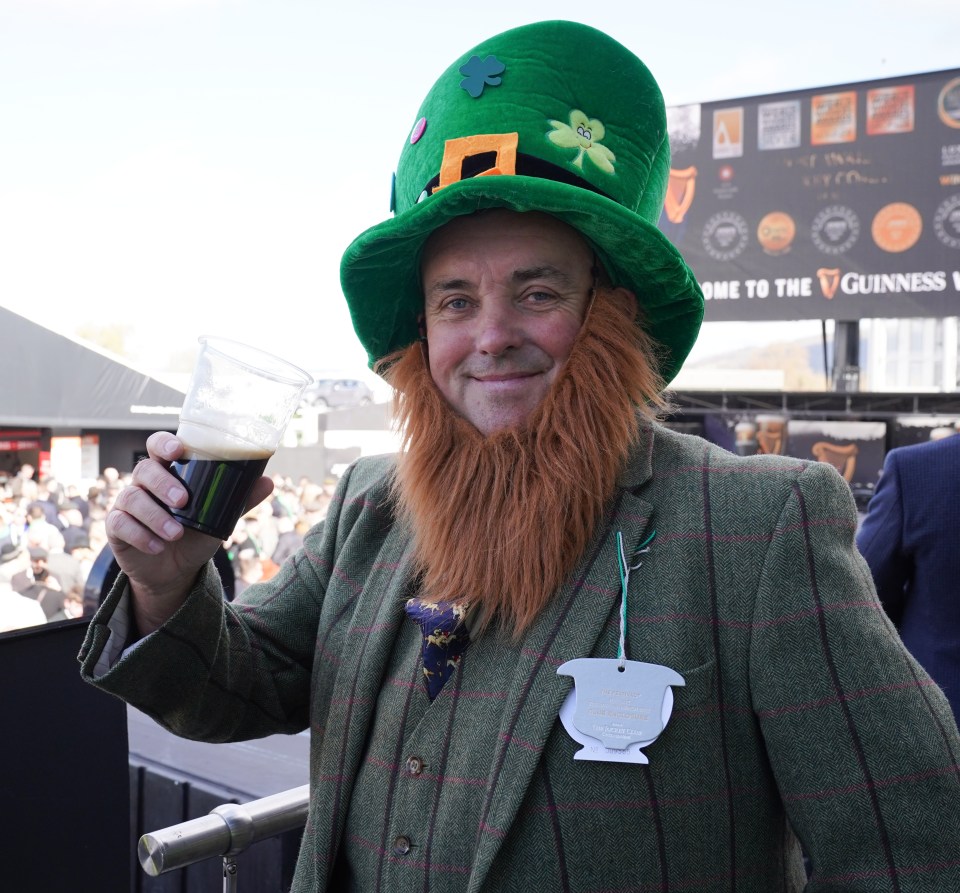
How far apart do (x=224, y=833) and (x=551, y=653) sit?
2.02ft

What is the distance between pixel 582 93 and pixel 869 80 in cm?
807

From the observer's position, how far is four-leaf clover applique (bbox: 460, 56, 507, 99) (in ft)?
4.34

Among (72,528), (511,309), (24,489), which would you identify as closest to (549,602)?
(511,309)

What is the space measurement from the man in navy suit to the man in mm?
1241

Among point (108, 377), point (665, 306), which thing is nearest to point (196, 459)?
point (665, 306)

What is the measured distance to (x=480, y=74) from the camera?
133cm

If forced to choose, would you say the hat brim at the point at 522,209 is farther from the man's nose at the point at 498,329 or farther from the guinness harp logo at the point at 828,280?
the guinness harp logo at the point at 828,280

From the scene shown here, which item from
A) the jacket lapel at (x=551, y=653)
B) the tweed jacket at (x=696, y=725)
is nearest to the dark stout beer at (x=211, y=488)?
the tweed jacket at (x=696, y=725)

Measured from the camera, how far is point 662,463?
50.0 inches

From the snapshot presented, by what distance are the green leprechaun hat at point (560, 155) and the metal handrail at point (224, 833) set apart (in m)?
0.87

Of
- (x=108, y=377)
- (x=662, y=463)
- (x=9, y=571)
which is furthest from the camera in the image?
→ (x=108, y=377)

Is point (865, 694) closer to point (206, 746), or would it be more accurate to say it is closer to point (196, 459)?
point (196, 459)

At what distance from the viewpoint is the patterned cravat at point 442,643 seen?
122cm

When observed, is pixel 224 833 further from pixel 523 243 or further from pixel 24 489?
pixel 24 489
